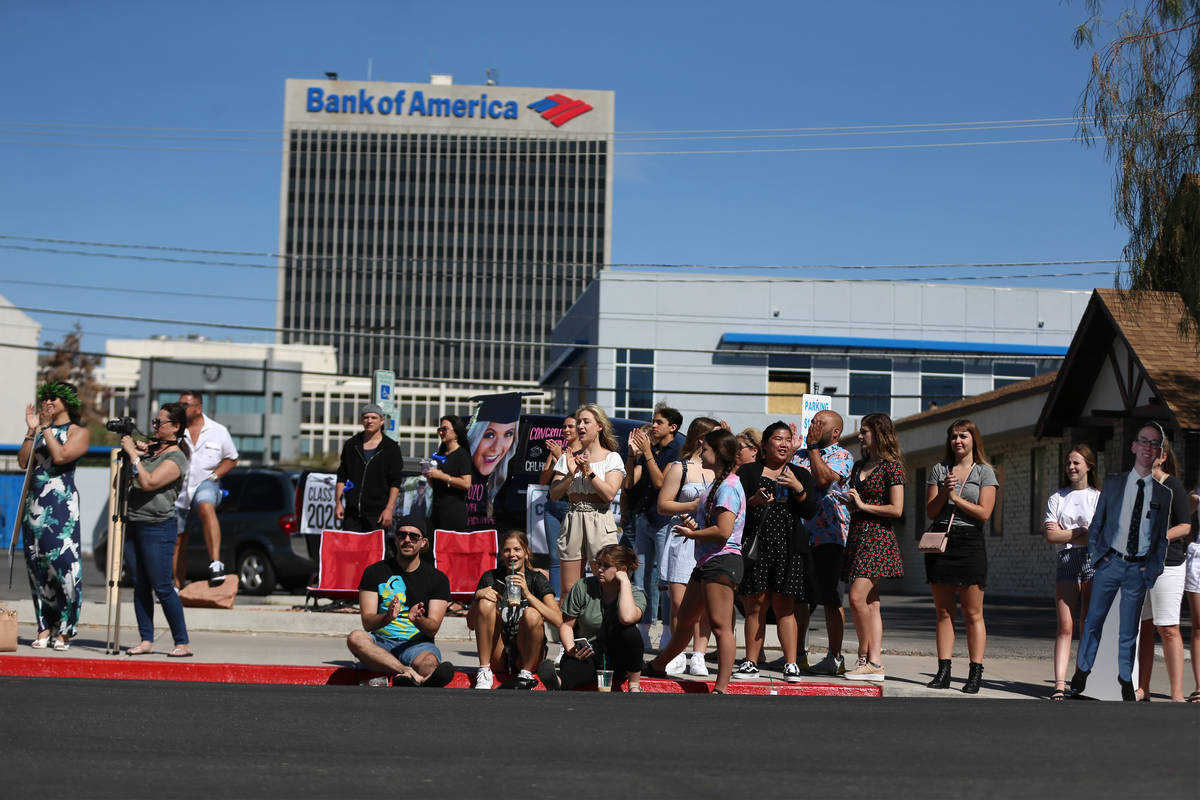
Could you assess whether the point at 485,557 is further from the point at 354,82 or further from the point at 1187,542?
the point at 354,82

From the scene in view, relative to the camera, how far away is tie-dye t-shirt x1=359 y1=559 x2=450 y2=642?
32.2 ft

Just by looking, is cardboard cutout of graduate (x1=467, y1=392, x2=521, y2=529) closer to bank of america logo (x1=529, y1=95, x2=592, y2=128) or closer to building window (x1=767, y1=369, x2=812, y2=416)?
building window (x1=767, y1=369, x2=812, y2=416)

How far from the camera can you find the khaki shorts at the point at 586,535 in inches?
423

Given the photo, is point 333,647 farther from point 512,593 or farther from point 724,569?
point 724,569

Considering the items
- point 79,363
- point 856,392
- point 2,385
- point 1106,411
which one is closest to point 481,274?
point 79,363

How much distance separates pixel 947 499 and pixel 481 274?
139 metres

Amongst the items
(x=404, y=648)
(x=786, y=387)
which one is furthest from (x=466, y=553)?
(x=786, y=387)

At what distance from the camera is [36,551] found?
10.9m

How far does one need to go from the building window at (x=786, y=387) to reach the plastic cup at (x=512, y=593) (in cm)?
5160

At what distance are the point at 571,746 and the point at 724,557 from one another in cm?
366

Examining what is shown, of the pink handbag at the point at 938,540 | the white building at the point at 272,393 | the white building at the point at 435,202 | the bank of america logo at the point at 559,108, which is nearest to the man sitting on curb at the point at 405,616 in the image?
the pink handbag at the point at 938,540

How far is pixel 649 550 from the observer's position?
11781 millimetres

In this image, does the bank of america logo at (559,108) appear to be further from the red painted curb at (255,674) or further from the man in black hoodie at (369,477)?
the red painted curb at (255,674)

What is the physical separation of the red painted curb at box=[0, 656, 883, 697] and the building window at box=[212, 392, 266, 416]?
10372 cm
